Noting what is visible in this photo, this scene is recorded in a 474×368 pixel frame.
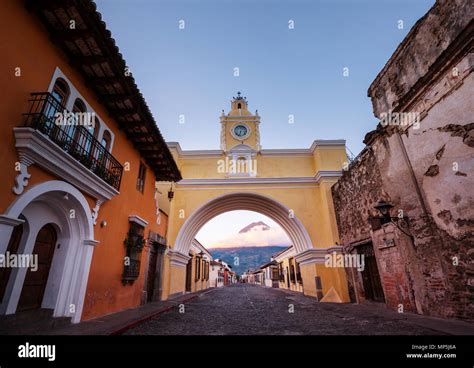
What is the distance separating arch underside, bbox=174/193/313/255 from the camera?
13777 millimetres

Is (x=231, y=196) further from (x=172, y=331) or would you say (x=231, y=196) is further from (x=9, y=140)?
(x=9, y=140)

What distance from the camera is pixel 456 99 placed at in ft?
14.9

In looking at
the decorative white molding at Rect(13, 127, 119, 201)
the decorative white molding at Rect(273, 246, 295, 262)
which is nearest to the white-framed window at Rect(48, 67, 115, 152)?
the decorative white molding at Rect(13, 127, 119, 201)

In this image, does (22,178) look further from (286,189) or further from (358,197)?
(286,189)

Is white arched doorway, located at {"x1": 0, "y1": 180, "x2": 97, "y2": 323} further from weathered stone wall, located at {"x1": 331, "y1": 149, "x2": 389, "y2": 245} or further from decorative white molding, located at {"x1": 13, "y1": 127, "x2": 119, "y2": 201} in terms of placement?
weathered stone wall, located at {"x1": 331, "y1": 149, "x2": 389, "y2": 245}

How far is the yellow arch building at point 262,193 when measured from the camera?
43.1ft

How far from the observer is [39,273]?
14.7 feet

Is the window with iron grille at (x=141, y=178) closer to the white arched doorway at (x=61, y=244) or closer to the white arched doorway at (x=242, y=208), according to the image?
Answer: the white arched doorway at (x=61, y=244)

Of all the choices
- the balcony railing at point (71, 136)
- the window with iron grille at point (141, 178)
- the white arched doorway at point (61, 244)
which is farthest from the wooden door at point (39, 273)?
the window with iron grille at point (141, 178)

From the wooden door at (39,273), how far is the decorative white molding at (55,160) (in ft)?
3.74

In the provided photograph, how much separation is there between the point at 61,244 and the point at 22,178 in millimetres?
2098

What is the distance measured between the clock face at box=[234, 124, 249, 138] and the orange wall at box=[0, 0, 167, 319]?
365 inches

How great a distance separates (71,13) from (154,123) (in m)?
3.37

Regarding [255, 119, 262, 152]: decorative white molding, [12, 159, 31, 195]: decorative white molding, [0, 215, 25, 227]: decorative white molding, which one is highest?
[255, 119, 262, 152]: decorative white molding
